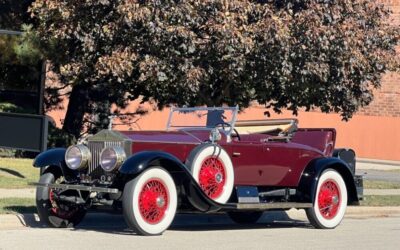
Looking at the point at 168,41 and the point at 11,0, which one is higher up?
the point at 11,0

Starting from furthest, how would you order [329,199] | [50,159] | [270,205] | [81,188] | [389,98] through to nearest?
[389,98] < [329,199] < [270,205] < [50,159] < [81,188]

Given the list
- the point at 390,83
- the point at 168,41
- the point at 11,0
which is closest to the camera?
the point at 168,41

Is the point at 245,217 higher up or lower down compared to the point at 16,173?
lower down

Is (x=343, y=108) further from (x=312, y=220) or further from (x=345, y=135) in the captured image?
(x=345, y=135)

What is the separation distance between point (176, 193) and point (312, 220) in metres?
2.71

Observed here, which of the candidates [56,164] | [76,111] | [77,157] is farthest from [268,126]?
[76,111]

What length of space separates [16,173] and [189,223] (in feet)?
21.3

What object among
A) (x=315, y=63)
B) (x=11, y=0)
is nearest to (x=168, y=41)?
(x=315, y=63)

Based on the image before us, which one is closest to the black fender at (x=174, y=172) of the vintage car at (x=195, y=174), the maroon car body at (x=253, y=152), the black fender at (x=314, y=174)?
A: the vintage car at (x=195, y=174)

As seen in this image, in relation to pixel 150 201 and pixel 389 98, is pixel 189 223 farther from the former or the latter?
pixel 389 98

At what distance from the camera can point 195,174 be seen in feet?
35.9

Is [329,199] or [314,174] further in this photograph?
[329,199]

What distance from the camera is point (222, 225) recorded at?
43.0 feet

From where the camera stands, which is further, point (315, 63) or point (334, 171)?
point (315, 63)
